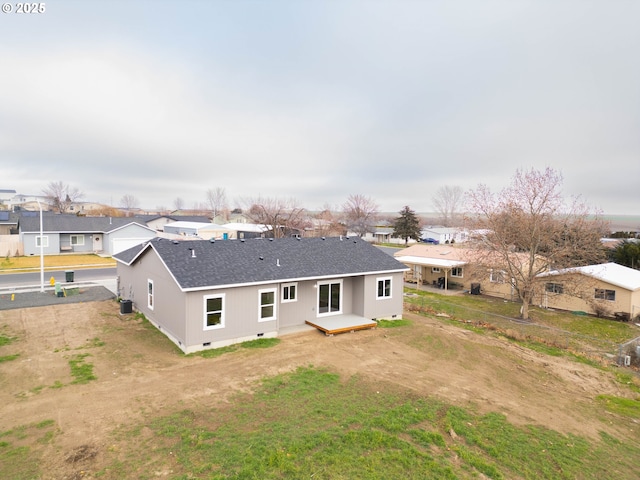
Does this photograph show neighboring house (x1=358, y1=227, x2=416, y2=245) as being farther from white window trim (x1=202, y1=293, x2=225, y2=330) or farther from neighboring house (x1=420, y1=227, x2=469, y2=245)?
white window trim (x1=202, y1=293, x2=225, y2=330)

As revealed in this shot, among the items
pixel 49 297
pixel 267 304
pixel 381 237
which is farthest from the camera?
pixel 381 237

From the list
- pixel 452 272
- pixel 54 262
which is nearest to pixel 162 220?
pixel 54 262

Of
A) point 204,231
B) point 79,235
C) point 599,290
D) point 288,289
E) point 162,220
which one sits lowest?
point 599,290

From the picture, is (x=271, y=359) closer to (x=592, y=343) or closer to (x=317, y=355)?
(x=317, y=355)

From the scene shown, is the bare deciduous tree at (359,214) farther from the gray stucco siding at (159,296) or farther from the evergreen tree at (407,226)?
Result: the gray stucco siding at (159,296)

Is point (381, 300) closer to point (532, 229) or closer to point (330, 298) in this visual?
point (330, 298)

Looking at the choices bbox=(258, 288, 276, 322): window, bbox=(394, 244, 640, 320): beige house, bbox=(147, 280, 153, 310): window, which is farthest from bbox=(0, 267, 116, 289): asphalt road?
bbox=(394, 244, 640, 320): beige house
